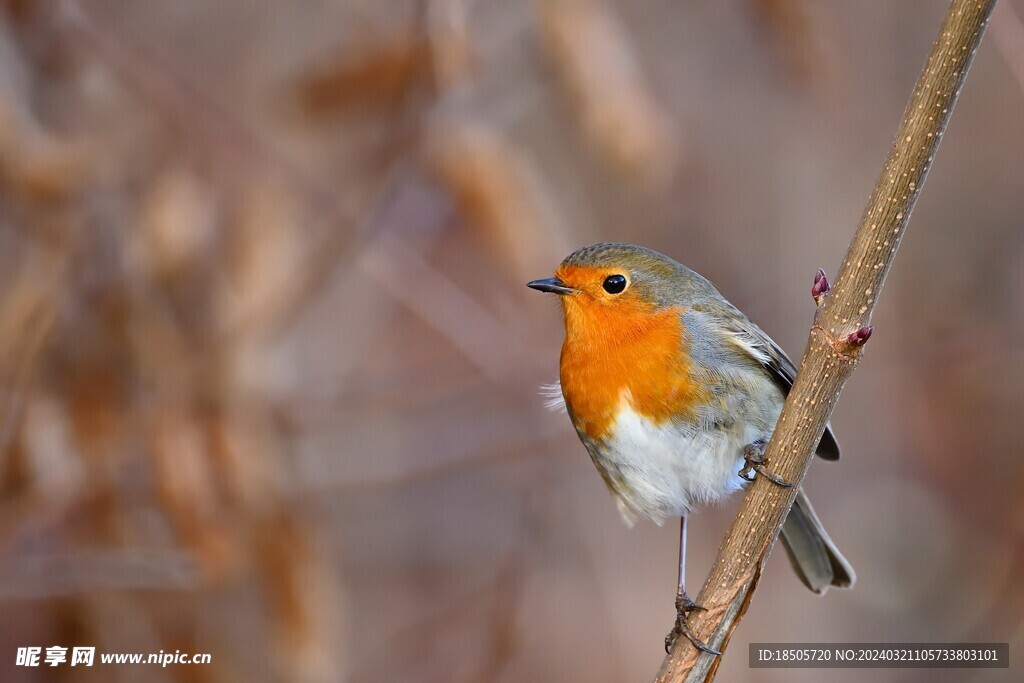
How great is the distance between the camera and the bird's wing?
254 centimetres

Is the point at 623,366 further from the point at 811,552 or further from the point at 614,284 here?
the point at 811,552

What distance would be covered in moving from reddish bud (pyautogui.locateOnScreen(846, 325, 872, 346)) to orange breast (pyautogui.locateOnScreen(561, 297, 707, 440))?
2.43 feet

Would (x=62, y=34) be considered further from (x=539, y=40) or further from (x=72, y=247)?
(x=539, y=40)

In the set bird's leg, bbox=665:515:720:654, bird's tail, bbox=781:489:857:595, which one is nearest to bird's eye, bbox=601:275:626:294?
bird's leg, bbox=665:515:720:654

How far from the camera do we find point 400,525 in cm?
443

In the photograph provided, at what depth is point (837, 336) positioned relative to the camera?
5.64 ft

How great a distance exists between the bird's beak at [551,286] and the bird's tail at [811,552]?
86cm

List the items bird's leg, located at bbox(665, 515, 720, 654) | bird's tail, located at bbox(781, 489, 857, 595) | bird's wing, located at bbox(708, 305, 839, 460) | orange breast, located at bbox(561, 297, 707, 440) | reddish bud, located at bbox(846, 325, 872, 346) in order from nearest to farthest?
reddish bud, located at bbox(846, 325, 872, 346), bird's leg, located at bbox(665, 515, 720, 654), orange breast, located at bbox(561, 297, 707, 440), bird's wing, located at bbox(708, 305, 839, 460), bird's tail, located at bbox(781, 489, 857, 595)

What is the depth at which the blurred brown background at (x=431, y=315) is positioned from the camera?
2.86 m

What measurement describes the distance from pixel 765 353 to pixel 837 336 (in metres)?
0.84

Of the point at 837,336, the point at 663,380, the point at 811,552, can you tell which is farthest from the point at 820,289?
the point at 811,552

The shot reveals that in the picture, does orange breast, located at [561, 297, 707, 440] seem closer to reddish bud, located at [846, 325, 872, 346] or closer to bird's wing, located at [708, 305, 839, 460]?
bird's wing, located at [708, 305, 839, 460]

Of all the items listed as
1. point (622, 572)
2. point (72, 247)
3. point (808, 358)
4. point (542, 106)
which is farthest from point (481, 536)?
point (808, 358)

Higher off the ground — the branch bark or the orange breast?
the orange breast
